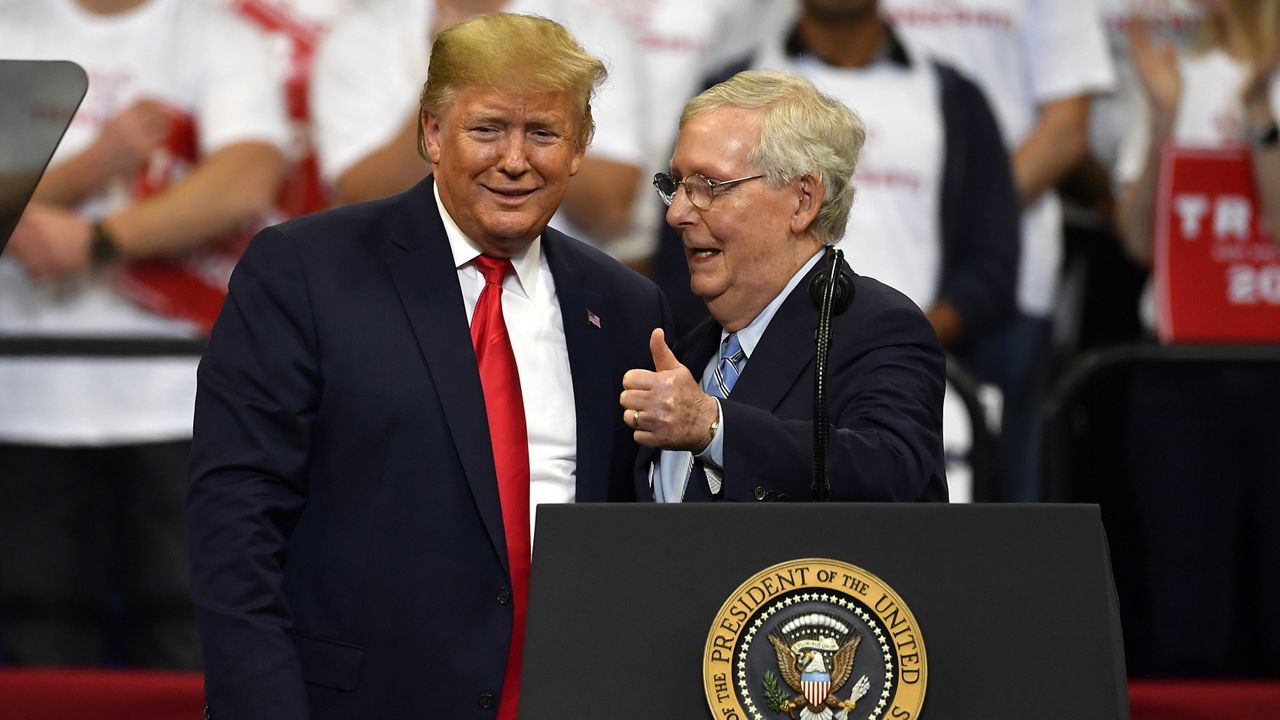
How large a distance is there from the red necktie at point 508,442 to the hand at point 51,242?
1.93 m

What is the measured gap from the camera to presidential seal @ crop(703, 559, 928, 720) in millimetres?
1696

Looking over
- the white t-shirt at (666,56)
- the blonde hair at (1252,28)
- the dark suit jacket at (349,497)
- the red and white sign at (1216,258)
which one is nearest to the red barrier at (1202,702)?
the red and white sign at (1216,258)

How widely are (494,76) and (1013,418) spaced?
2417 millimetres

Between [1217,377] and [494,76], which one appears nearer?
[494,76]

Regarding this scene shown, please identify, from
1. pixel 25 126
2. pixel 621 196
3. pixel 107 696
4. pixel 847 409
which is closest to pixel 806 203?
pixel 847 409

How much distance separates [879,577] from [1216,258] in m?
2.82

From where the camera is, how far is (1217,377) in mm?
4012

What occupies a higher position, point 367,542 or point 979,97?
point 979,97

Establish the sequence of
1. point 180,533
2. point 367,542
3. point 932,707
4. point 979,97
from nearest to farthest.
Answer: point 932,707, point 367,542, point 180,533, point 979,97

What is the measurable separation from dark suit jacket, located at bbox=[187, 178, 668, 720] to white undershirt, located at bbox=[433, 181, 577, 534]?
11cm

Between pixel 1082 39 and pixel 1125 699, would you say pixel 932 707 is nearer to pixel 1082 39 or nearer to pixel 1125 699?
pixel 1125 699

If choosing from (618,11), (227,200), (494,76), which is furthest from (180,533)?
(494,76)

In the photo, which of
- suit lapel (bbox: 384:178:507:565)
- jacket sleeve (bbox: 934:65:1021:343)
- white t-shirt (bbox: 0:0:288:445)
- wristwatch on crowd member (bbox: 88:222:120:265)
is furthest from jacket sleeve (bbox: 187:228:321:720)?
jacket sleeve (bbox: 934:65:1021:343)

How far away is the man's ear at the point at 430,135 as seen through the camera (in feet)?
7.56
